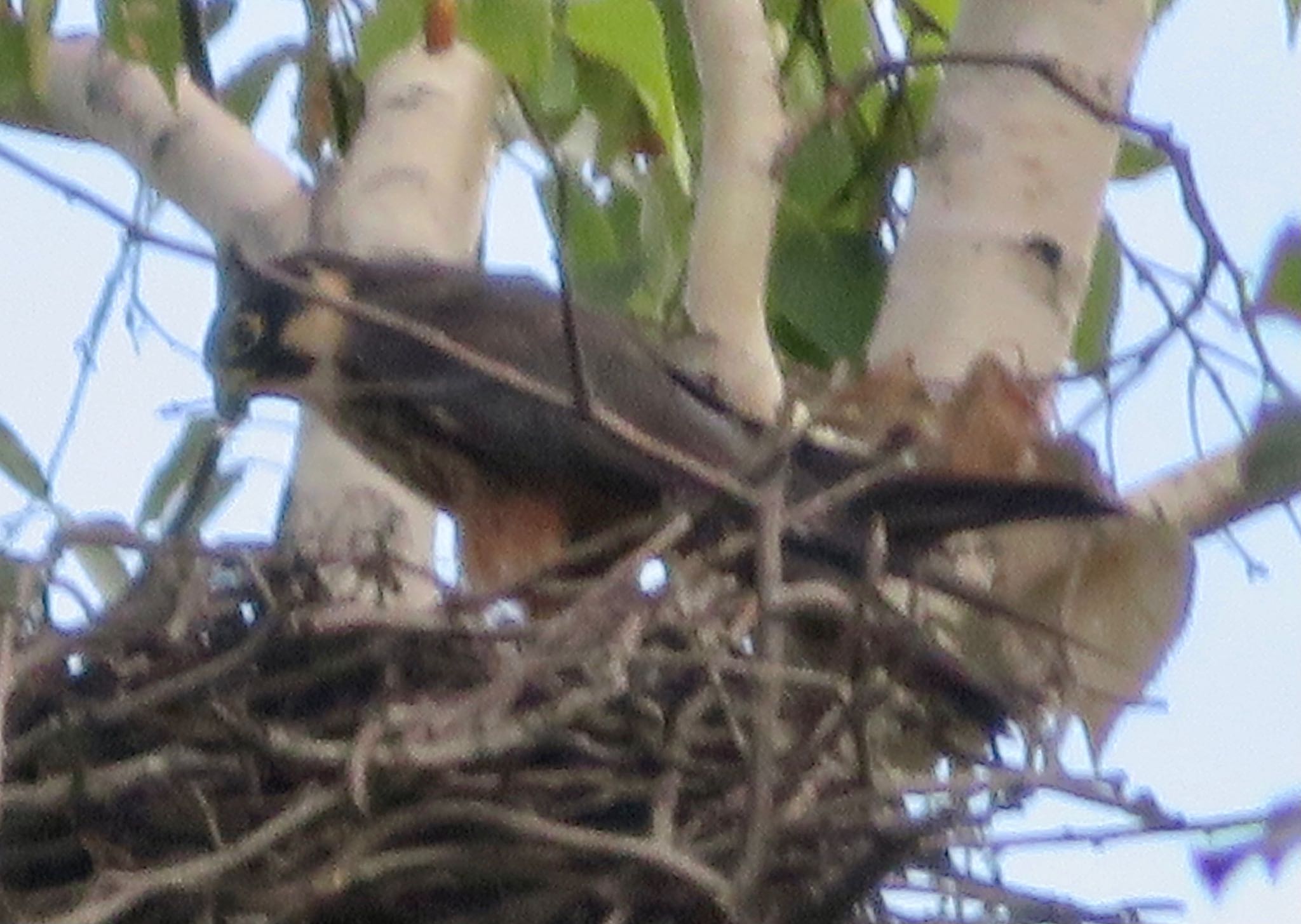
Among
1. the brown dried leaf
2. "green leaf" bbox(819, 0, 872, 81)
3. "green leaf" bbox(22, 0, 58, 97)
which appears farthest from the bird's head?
the brown dried leaf

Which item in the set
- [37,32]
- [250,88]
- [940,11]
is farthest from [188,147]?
[940,11]

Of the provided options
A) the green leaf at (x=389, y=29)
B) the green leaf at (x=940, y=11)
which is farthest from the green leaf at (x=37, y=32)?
the green leaf at (x=940, y=11)

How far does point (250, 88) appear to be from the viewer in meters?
2.78

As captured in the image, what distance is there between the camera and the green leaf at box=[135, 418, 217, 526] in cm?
251

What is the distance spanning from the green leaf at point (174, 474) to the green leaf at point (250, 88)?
0.40m

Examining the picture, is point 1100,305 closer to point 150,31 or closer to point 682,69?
point 682,69

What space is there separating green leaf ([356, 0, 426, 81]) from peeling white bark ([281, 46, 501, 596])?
12 centimetres

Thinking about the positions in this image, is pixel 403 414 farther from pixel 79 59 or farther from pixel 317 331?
pixel 79 59

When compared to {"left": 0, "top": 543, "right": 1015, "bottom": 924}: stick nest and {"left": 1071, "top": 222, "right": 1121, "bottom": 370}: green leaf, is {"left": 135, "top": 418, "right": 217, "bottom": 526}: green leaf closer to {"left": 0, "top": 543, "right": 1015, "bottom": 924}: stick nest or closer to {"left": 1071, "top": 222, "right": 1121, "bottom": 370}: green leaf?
{"left": 0, "top": 543, "right": 1015, "bottom": 924}: stick nest

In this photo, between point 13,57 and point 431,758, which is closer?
point 431,758

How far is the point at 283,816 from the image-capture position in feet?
5.69

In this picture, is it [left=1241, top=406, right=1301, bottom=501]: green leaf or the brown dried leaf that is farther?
the brown dried leaf

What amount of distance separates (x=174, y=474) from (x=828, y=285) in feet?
2.19

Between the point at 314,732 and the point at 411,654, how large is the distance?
3.9 inches
